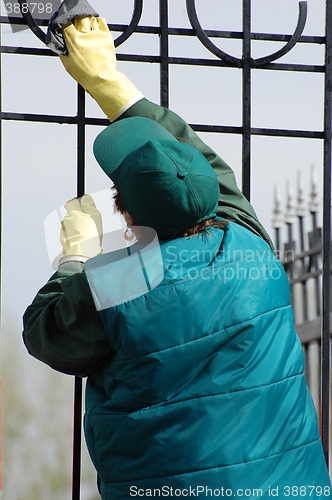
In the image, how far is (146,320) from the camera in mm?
1573

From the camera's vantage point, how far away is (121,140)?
1735 mm

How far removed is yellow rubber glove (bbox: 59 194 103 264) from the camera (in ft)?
6.00

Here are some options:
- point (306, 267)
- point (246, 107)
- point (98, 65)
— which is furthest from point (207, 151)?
point (306, 267)

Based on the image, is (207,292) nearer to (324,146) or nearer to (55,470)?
(324,146)

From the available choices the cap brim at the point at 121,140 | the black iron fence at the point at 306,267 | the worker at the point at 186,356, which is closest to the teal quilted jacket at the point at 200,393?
the worker at the point at 186,356

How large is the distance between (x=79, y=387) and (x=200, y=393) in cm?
46

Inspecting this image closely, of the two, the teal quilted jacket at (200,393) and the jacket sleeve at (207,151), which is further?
the jacket sleeve at (207,151)

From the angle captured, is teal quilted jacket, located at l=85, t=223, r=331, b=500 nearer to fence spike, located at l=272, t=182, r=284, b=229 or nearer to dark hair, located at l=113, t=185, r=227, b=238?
dark hair, located at l=113, t=185, r=227, b=238

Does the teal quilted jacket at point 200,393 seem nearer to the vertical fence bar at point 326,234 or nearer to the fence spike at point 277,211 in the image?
the vertical fence bar at point 326,234

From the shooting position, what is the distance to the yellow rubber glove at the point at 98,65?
6.35 feet

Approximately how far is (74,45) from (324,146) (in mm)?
710

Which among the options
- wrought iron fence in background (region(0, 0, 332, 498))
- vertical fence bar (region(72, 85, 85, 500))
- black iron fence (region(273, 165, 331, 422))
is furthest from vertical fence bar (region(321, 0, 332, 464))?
black iron fence (region(273, 165, 331, 422))

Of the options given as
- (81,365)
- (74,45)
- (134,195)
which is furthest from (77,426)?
(74,45)

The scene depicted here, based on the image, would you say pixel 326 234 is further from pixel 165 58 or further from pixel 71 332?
pixel 71 332
